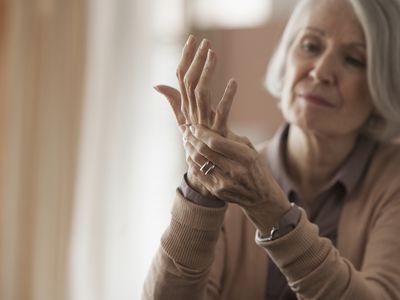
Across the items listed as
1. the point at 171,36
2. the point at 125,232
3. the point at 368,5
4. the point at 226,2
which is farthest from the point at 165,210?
the point at 368,5

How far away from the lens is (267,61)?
213 centimetres

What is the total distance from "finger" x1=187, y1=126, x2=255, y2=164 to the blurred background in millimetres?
1286

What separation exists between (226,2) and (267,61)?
0.49 m

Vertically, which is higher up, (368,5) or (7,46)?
(368,5)

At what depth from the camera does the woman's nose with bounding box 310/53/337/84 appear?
1479 mm

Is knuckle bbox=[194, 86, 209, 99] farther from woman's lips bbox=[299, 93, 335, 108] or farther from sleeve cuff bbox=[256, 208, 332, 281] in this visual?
woman's lips bbox=[299, 93, 335, 108]

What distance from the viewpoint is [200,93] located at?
112 centimetres

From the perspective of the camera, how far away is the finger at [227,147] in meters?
1.08

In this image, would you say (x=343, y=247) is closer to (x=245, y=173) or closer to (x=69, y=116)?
(x=245, y=173)

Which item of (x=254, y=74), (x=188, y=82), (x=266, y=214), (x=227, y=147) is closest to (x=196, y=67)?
(x=188, y=82)

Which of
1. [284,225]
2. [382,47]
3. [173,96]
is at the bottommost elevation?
[284,225]

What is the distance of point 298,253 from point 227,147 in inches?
9.4

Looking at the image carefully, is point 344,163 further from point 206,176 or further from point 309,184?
point 206,176

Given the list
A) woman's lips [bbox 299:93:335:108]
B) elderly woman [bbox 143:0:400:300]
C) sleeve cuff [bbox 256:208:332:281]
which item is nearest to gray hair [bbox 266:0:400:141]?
elderly woman [bbox 143:0:400:300]
